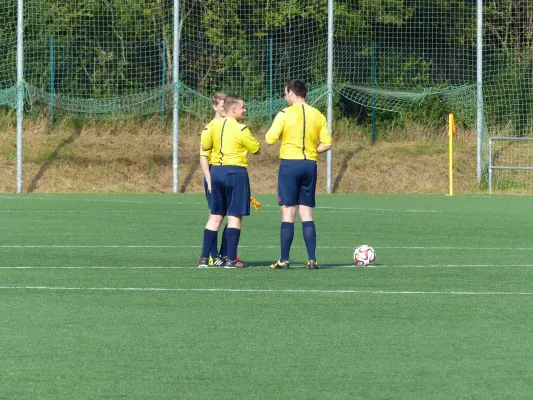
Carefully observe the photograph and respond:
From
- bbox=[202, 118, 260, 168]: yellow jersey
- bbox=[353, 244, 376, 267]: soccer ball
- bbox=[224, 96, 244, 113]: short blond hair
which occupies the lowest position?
bbox=[353, 244, 376, 267]: soccer ball

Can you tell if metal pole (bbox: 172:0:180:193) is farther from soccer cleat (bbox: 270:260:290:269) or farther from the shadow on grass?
soccer cleat (bbox: 270:260:290:269)

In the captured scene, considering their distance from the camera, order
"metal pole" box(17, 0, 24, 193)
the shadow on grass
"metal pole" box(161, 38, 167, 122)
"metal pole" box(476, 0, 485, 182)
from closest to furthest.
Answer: "metal pole" box(17, 0, 24, 193) → the shadow on grass → "metal pole" box(476, 0, 485, 182) → "metal pole" box(161, 38, 167, 122)

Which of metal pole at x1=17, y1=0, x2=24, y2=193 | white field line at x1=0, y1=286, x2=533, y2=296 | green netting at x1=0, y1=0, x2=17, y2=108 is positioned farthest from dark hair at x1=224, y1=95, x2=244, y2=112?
green netting at x1=0, y1=0, x2=17, y2=108

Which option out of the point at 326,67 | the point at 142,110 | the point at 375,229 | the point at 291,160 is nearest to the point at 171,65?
the point at 142,110

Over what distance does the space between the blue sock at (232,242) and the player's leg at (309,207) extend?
665 millimetres

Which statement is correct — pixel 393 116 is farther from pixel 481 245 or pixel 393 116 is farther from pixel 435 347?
pixel 435 347

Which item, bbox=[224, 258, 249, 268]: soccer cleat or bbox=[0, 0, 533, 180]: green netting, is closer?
bbox=[224, 258, 249, 268]: soccer cleat

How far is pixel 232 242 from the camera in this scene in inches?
467

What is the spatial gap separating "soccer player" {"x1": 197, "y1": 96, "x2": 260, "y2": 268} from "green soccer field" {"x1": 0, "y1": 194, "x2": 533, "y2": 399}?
319 millimetres

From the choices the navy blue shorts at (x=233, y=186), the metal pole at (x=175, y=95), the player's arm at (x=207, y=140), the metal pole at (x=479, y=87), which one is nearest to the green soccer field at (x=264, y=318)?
the navy blue shorts at (x=233, y=186)

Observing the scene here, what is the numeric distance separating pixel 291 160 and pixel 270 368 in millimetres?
5397

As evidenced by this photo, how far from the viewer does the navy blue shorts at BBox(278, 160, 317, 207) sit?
11664mm

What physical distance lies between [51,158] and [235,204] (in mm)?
20090

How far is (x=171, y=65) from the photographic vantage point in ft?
105
